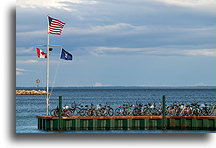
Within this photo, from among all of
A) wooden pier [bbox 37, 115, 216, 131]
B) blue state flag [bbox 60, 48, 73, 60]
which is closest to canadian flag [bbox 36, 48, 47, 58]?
blue state flag [bbox 60, 48, 73, 60]

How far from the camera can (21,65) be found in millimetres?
16094

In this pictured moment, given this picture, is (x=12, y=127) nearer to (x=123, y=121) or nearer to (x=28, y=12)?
(x=28, y=12)

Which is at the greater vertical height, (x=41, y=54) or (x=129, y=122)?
(x=41, y=54)

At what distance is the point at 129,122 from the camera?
748 inches

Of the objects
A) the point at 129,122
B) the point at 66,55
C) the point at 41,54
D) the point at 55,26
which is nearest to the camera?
the point at 55,26

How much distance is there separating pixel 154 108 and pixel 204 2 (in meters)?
6.08

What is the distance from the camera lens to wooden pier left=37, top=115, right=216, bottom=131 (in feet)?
60.3

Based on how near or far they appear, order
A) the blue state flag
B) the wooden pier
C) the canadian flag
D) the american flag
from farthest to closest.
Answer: the wooden pier
the canadian flag
the blue state flag
the american flag

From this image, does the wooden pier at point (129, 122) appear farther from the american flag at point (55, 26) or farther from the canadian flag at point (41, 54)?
the american flag at point (55, 26)

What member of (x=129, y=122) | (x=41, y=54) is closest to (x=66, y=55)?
(x=41, y=54)

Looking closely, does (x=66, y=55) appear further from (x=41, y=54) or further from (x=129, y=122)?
(x=129, y=122)

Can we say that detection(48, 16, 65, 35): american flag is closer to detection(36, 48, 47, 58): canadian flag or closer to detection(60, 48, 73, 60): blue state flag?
detection(60, 48, 73, 60): blue state flag

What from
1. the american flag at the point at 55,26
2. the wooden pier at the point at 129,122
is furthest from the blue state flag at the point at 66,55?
the wooden pier at the point at 129,122

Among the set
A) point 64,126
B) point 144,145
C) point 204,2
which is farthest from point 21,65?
point 204,2
